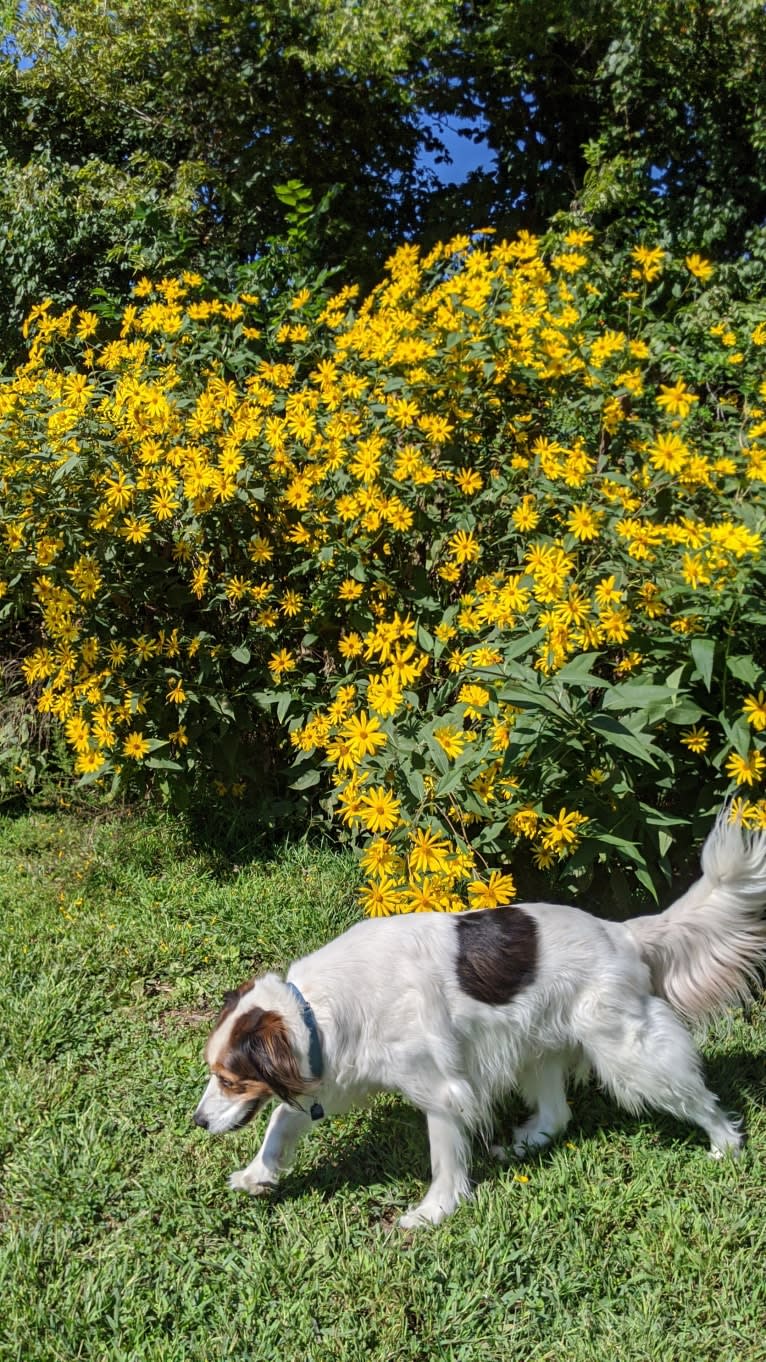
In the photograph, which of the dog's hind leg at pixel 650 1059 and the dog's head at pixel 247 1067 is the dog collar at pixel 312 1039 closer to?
the dog's head at pixel 247 1067

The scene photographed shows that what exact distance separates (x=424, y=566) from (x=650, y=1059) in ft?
6.43

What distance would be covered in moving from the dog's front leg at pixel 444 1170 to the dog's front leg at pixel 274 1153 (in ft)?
1.07

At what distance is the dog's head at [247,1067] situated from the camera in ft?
7.73

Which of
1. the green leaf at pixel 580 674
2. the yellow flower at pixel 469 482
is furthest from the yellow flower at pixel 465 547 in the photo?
the green leaf at pixel 580 674

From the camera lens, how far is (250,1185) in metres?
2.62

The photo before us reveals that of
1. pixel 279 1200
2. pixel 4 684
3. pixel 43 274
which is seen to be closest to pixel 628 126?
pixel 43 274

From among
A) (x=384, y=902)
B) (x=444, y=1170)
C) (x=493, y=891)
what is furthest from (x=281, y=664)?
(x=444, y=1170)

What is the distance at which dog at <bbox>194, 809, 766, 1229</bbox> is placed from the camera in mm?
2469

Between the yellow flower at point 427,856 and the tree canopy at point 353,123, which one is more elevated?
the tree canopy at point 353,123

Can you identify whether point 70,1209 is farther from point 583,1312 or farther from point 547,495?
point 547,495

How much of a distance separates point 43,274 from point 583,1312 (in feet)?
23.2

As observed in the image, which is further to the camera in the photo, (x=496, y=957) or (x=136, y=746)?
(x=136, y=746)

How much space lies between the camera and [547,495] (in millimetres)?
3510

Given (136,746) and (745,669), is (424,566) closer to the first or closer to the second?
(136,746)
